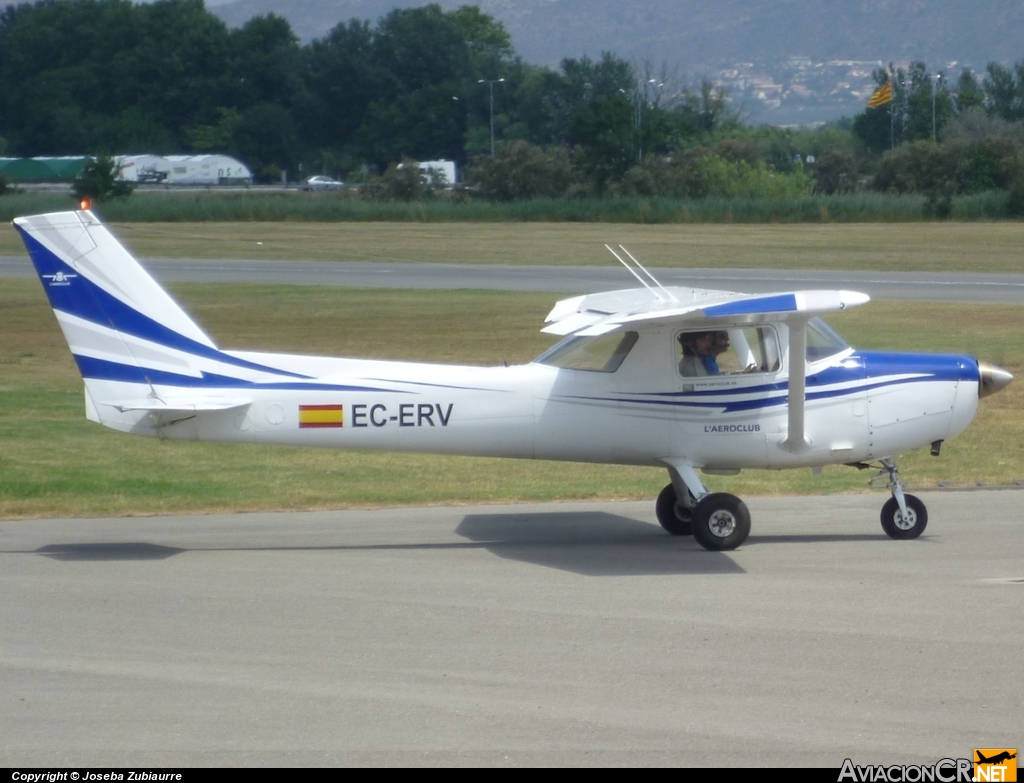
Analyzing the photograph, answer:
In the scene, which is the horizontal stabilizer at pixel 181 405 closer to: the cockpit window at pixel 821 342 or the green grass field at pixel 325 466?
the green grass field at pixel 325 466

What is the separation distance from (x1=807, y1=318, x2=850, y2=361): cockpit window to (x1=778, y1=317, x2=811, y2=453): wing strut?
0.39 meters

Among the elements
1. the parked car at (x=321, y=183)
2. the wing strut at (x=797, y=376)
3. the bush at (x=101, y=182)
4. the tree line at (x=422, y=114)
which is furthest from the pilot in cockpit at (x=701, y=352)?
the parked car at (x=321, y=183)

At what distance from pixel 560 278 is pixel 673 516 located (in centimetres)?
2689

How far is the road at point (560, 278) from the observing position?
33094mm

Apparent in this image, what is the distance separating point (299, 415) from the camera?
9711mm

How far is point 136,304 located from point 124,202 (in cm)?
3072

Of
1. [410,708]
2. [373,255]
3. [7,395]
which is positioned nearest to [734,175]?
[373,255]

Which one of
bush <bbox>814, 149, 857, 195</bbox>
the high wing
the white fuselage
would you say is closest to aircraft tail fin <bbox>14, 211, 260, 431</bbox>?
the white fuselage

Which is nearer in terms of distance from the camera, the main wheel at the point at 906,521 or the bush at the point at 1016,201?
the main wheel at the point at 906,521

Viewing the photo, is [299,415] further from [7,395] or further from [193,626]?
[7,395]

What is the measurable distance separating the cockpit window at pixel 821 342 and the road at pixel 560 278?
2194 centimetres

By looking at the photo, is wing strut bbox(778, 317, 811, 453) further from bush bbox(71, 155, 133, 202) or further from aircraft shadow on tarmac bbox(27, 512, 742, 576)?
bush bbox(71, 155, 133, 202)

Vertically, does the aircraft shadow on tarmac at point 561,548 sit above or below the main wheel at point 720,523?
below

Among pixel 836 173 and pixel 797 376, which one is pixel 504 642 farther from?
pixel 836 173
